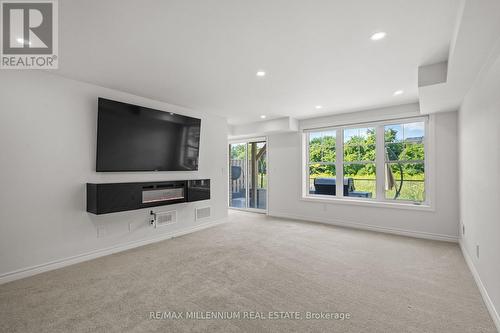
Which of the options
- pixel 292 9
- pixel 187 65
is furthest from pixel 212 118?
pixel 292 9

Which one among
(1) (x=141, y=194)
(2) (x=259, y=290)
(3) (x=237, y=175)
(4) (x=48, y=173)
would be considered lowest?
(2) (x=259, y=290)

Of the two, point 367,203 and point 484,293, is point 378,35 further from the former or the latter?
point 367,203

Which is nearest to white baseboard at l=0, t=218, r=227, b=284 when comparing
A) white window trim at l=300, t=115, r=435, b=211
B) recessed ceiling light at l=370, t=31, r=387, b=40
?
white window trim at l=300, t=115, r=435, b=211

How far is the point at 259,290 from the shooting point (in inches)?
92.4

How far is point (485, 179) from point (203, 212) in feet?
13.8

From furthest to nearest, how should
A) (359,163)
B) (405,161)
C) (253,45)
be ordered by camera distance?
(359,163), (405,161), (253,45)

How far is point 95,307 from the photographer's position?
2.07 m

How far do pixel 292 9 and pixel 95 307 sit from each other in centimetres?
295

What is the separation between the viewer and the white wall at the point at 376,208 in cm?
390

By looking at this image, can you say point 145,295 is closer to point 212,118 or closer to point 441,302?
point 441,302

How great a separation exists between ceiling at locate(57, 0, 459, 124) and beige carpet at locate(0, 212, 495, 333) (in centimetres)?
239

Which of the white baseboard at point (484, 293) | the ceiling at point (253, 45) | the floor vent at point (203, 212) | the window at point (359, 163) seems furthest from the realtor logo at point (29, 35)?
the window at point (359, 163)

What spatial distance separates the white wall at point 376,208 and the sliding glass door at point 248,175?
45 centimetres

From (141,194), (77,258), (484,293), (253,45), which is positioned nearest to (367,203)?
(484,293)
